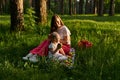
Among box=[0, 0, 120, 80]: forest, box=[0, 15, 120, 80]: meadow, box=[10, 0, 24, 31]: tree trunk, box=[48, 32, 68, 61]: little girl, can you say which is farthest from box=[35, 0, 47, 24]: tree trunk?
box=[48, 32, 68, 61]: little girl

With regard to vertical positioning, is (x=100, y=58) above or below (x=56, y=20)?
below

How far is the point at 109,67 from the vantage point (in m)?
8.66

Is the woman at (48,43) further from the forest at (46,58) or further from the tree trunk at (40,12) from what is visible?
the tree trunk at (40,12)

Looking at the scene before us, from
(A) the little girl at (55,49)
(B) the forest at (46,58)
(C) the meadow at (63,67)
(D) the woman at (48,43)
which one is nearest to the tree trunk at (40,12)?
(B) the forest at (46,58)

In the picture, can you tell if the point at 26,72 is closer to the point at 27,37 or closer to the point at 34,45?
the point at 34,45

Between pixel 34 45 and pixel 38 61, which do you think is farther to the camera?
pixel 34 45

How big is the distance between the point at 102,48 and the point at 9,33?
4354mm

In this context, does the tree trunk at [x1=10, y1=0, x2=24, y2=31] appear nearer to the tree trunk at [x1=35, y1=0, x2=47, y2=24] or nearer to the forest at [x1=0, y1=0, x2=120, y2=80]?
the forest at [x1=0, y1=0, x2=120, y2=80]

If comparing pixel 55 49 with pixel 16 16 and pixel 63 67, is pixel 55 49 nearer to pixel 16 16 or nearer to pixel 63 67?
pixel 63 67

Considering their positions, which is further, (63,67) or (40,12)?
(40,12)

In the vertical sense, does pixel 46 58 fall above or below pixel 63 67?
above

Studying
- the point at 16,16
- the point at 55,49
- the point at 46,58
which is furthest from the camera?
the point at 16,16

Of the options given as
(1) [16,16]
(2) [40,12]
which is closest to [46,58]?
(1) [16,16]

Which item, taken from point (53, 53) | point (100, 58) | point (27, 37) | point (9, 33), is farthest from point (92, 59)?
point (9, 33)
